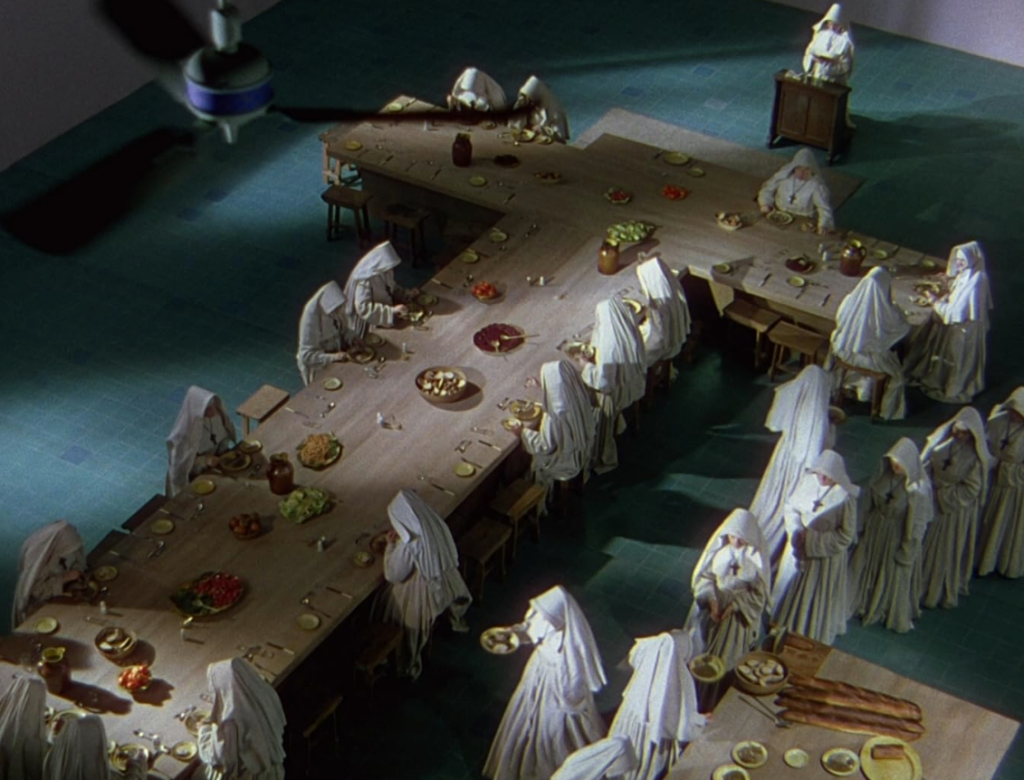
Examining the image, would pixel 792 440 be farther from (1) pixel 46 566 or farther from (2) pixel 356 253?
(2) pixel 356 253

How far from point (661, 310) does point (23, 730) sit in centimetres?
704

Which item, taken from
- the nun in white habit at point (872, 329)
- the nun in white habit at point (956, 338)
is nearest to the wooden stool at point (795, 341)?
the nun in white habit at point (872, 329)

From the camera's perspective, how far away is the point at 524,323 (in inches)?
612

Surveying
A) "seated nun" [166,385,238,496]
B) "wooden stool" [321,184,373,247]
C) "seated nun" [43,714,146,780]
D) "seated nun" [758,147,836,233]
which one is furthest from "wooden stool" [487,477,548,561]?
"wooden stool" [321,184,373,247]

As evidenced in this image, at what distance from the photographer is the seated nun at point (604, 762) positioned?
10.4 meters

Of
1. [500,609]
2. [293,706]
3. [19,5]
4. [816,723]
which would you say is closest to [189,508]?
[293,706]

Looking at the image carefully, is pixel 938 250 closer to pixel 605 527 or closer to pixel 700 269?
pixel 700 269

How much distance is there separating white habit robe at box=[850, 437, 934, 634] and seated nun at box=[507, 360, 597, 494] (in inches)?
95.9

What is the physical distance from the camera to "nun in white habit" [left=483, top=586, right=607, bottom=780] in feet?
38.0

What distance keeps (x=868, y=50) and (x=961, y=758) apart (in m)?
13.1

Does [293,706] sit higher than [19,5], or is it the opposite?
[19,5]

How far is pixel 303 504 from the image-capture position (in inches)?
523

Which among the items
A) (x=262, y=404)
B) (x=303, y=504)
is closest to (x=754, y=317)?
(x=262, y=404)

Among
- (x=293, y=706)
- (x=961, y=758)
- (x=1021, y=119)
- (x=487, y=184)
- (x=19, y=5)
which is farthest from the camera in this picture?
(x=1021, y=119)
